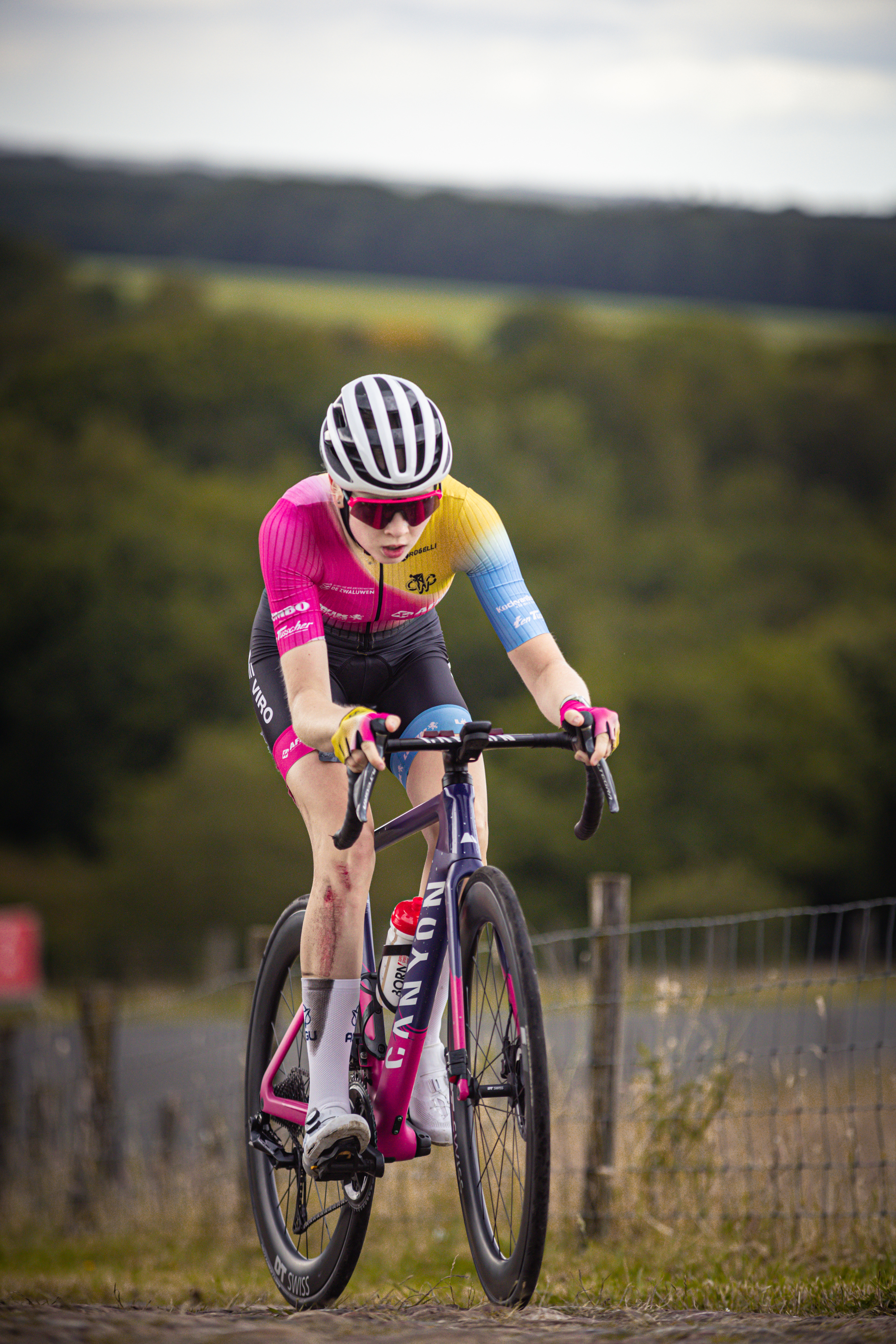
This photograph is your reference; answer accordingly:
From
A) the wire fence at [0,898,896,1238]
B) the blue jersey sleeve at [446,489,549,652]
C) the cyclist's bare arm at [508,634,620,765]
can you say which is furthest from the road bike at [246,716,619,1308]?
the wire fence at [0,898,896,1238]

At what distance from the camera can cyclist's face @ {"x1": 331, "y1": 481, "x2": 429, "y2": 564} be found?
4.10m

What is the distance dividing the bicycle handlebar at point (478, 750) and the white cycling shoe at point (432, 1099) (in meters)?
0.78

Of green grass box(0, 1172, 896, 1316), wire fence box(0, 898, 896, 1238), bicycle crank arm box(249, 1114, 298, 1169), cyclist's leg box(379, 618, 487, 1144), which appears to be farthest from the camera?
wire fence box(0, 898, 896, 1238)

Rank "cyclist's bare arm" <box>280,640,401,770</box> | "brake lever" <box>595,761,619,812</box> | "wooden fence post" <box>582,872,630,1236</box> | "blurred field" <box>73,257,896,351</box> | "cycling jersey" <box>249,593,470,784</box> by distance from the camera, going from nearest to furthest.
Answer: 1. "brake lever" <box>595,761,619,812</box>
2. "cyclist's bare arm" <box>280,640,401,770</box>
3. "cycling jersey" <box>249,593,470,784</box>
4. "wooden fence post" <box>582,872,630,1236</box>
5. "blurred field" <box>73,257,896,351</box>

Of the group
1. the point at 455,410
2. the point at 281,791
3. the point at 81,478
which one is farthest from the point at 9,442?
the point at 281,791

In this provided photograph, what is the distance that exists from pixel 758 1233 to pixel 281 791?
122 feet

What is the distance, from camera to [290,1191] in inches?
191

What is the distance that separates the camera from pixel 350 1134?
409 centimetres

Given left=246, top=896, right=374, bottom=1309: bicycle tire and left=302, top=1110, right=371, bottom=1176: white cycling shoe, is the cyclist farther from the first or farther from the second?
left=246, top=896, right=374, bottom=1309: bicycle tire

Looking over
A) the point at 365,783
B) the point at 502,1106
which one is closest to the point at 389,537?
the point at 365,783

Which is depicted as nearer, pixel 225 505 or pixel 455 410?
pixel 225 505

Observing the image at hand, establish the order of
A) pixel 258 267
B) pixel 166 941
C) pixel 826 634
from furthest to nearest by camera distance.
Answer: pixel 258 267
pixel 826 634
pixel 166 941

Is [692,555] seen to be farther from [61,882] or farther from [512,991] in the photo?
[512,991]

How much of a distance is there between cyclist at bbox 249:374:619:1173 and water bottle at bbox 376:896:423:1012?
0.44 feet
